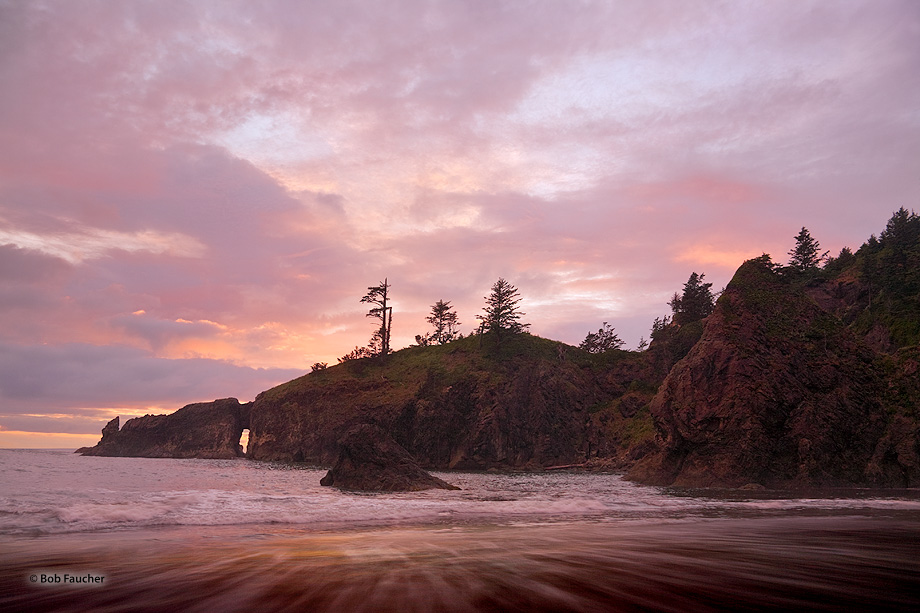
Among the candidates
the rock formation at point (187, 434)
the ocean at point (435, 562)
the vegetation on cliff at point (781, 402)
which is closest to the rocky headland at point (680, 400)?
the vegetation on cliff at point (781, 402)

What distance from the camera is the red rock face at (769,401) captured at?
94.1 feet

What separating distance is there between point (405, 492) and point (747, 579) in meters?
18.9

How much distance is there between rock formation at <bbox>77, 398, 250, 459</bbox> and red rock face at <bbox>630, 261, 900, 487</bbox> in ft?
223

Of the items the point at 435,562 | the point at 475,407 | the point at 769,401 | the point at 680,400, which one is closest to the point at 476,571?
the point at 435,562

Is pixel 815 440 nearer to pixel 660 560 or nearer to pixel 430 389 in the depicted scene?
pixel 660 560

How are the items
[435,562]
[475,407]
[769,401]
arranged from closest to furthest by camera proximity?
1. [435,562]
2. [769,401]
3. [475,407]

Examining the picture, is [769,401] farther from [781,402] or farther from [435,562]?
[435,562]

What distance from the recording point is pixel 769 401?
30828 millimetres

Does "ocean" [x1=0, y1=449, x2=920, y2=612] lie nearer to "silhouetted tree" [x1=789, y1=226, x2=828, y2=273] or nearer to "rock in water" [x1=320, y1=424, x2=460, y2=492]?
"rock in water" [x1=320, y1=424, x2=460, y2=492]

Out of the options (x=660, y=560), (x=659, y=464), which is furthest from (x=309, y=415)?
(x=660, y=560)

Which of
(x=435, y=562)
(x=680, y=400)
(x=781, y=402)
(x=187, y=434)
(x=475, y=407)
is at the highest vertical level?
(x=475, y=407)

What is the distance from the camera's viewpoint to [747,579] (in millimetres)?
4531

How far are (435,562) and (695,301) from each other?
241 feet

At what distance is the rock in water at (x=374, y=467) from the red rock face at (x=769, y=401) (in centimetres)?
1658
